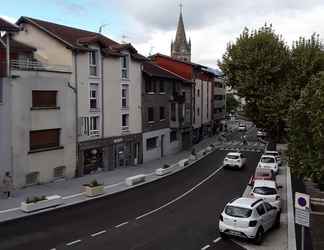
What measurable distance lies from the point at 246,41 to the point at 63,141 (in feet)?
53.2

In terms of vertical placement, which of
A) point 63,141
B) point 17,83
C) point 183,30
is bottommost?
point 63,141

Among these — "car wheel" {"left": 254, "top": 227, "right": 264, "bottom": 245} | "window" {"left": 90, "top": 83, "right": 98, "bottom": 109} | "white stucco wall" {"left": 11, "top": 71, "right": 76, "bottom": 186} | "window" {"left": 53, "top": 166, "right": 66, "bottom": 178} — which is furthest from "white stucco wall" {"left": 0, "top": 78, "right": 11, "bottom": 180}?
"car wheel" {"left": 254, "top": 227, "right": 264, "bottom": 245}

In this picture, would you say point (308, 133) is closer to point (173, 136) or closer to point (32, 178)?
point (32, 178)

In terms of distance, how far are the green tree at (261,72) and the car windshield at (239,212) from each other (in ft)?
42.2

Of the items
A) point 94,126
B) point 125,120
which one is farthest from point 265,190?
point 125,120

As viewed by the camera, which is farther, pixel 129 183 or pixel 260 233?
pixel 129 183

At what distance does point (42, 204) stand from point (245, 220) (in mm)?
11556

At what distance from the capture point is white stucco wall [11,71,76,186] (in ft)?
89.7

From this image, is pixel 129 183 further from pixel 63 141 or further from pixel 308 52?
pixel 308 52

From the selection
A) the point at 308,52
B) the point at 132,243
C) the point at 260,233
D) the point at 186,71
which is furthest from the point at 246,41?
the point at 186,71

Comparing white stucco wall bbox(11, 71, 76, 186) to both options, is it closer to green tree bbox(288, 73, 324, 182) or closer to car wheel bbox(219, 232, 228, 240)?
car wheel bbox(219, 232, 228, 240)

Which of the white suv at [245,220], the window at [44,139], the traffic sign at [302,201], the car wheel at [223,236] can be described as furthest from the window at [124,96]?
the traffic sign at [302,201]

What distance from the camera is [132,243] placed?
57.3ft

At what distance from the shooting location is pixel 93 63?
1388 inches
